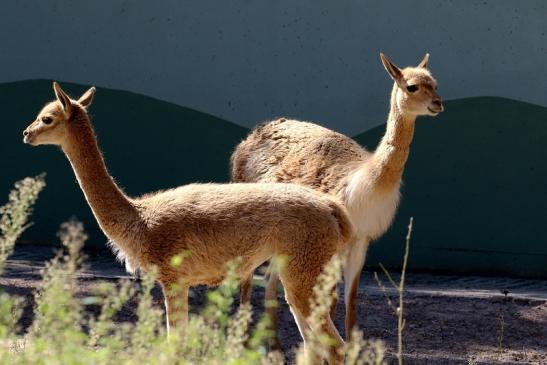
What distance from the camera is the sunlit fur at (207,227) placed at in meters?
5.96

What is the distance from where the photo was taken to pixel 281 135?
334 inches

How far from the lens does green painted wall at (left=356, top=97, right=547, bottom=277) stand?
10.4m

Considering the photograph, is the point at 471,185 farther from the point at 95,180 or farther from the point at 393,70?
the point at 95,180

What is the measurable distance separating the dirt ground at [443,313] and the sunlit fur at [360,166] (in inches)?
26.3

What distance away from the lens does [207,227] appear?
19.8 ft

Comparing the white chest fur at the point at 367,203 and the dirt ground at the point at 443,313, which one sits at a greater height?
the white chest fur at the point at 367,203

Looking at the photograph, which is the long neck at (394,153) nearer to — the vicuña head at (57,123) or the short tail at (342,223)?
the short tail at (342,223)

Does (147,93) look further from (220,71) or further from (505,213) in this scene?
(505,213)

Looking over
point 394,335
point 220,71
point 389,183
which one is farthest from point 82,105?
point 220,71

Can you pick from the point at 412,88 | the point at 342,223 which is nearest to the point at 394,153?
the point at 412,88

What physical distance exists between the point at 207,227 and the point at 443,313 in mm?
3363

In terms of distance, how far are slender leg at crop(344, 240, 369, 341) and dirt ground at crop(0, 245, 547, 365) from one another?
1.18 ft

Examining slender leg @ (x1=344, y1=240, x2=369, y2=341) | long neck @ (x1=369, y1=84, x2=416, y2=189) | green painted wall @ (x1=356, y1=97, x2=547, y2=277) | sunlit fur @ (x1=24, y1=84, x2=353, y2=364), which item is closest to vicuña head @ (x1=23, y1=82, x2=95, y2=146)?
sunlit fur @ (x1=24, y1=84, x2=353, y2=364)

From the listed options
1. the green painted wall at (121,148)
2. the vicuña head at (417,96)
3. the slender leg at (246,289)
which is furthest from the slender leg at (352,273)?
the green painted wall at (121,148)
